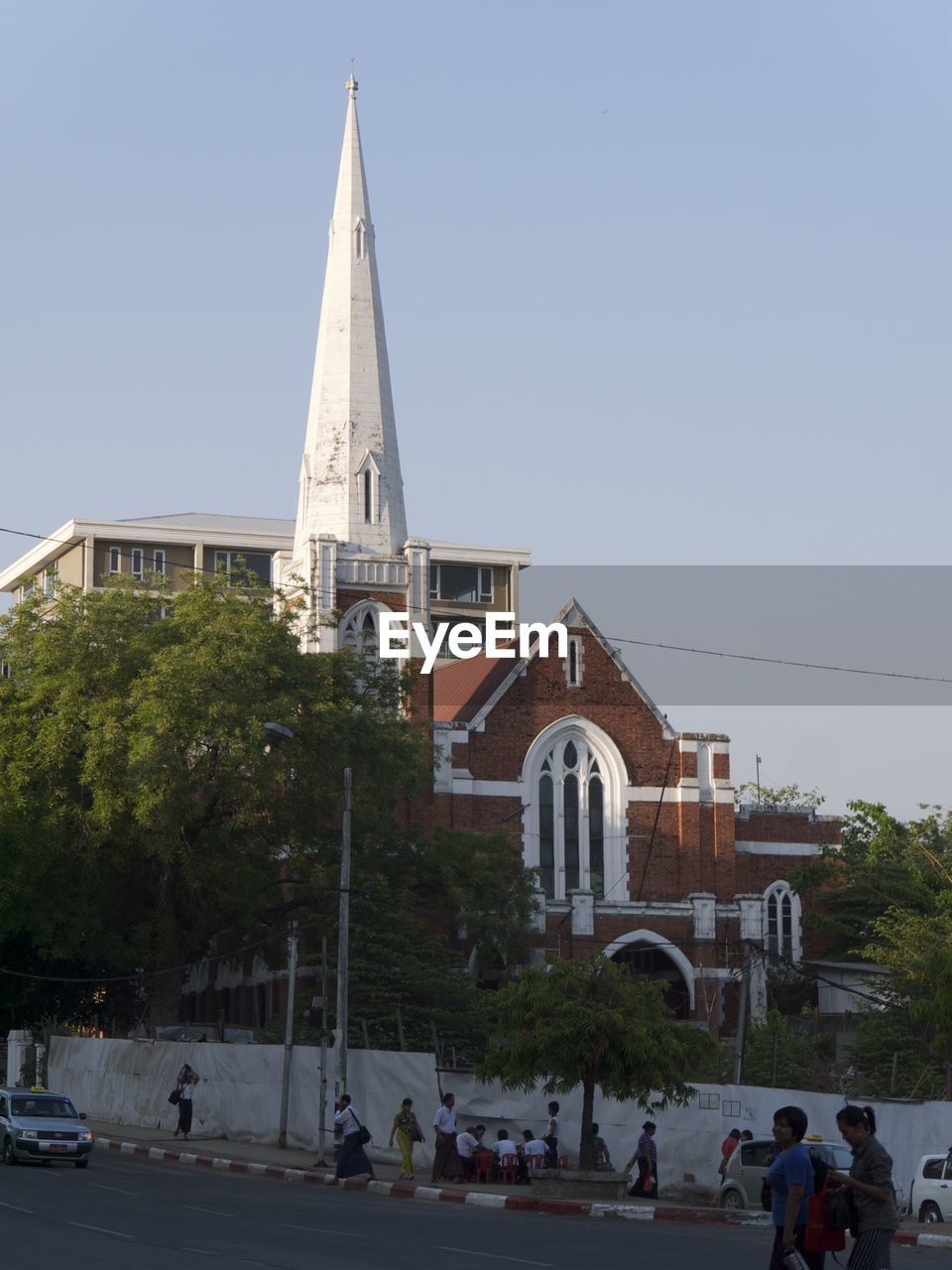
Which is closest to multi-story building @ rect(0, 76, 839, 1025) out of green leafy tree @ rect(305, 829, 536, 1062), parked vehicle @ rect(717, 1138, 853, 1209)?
green leafy tree @ rect(305, 829, 536, 1062)

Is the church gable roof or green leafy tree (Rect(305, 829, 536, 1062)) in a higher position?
the church gable roof

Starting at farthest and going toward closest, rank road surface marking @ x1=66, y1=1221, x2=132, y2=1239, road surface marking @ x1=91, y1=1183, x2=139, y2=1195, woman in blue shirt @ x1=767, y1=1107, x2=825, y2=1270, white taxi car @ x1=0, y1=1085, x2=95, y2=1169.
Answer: white taxi car @ x1=0, y1=1085, x2=95, y2=1169
road surface marking @ x1=91, y1=1183, x2=139, y2=1195
road surface marking @ x1=66, y1=1221, x2=132, y2=1239
woman in blue shirt @ x1=767, y1=1107, x2=825, y2=1270

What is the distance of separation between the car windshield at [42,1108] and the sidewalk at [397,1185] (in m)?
3.18

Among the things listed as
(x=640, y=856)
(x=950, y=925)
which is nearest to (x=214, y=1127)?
(x=950, y=925)

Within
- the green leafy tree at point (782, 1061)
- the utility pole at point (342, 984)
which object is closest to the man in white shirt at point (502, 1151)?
the utility pole at point (342, 984)

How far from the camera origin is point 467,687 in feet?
202

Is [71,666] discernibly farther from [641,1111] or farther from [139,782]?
[641,1111]

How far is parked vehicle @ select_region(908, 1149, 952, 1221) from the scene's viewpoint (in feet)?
79.8

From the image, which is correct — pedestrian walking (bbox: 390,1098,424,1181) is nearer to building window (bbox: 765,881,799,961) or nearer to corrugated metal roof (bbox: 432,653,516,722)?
corrugated metal roof (bbox: 432,653,516,722)

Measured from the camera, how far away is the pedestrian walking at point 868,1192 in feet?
38.3

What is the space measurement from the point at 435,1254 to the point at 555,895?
38367mm

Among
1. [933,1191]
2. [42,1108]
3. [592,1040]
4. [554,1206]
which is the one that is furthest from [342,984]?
[933,1191]

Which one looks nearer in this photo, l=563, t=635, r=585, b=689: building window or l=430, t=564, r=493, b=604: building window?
l=563, t=635, r=585, b=689: building window

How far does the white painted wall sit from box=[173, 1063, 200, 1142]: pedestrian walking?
572mm
